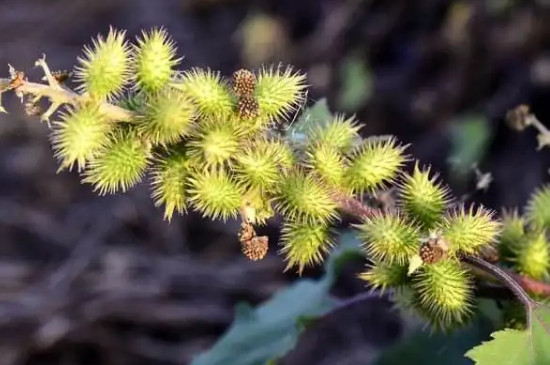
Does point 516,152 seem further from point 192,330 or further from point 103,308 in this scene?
point 103,308

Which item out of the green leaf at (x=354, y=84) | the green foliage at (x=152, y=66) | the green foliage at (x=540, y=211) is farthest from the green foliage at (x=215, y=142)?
the green leaf at (x=354, y=84)

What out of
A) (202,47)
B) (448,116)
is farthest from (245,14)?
(448,116)

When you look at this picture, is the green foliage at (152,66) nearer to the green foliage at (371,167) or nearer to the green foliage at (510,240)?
the green foliage at (371,167)

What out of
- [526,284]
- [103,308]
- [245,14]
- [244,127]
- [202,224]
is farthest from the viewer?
[245,14]

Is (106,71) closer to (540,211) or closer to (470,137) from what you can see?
(540,211)

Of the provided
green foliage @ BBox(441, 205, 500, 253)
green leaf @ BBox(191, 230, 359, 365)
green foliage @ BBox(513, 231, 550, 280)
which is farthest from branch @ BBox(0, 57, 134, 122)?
green foliage @ BBox(513, 231, 550, 280)

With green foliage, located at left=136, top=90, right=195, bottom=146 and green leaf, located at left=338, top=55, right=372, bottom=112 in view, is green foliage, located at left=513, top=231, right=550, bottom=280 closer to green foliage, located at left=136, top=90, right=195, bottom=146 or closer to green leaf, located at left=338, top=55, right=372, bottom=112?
green foliage, located at left=136, top=90, right=195, bottom=146

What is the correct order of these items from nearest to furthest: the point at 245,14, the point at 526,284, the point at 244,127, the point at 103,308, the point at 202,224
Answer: the point at 244,127, the point at 526,284, the point at 103,308, the point at 202,224, the point at 245,14
